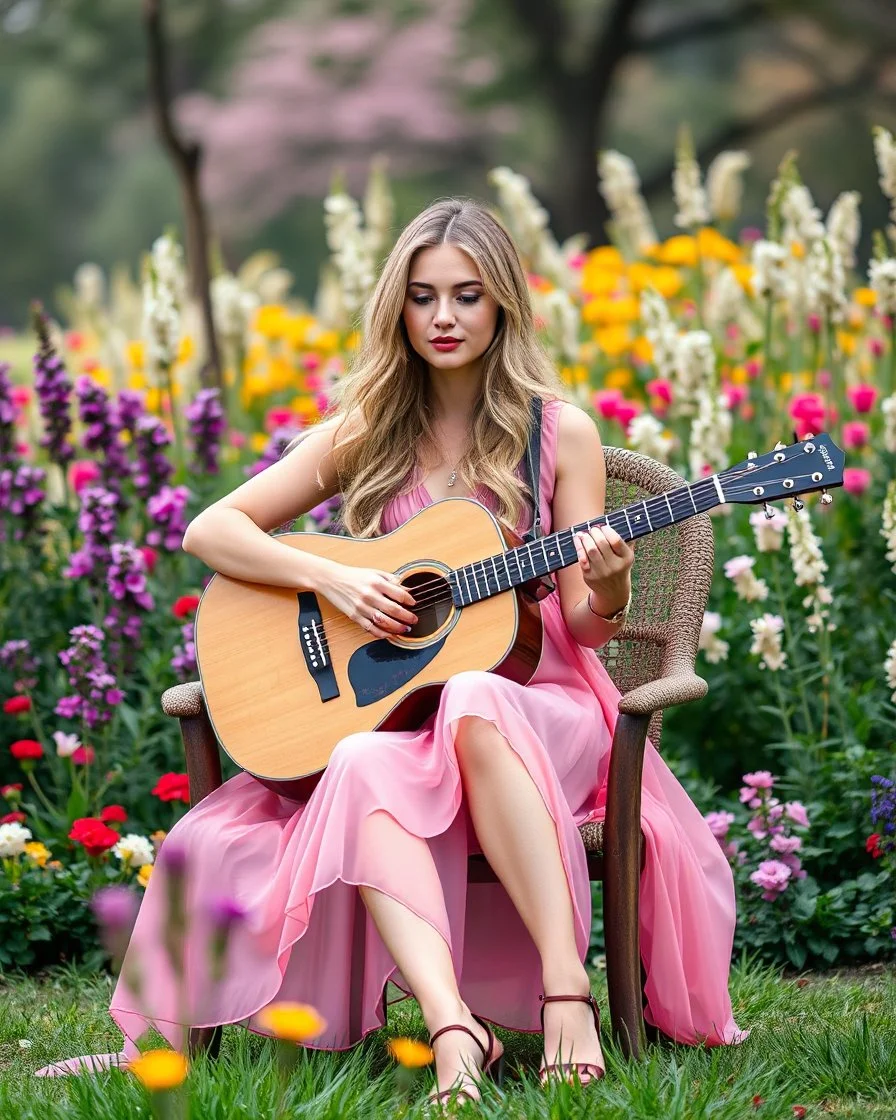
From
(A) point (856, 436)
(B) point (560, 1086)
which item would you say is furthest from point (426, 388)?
(A) point (856, 436)

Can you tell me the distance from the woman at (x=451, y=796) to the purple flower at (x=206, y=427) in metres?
1.31

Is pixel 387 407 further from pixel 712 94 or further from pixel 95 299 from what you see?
pixel 712 94

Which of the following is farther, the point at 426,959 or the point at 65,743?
the point at 65,743

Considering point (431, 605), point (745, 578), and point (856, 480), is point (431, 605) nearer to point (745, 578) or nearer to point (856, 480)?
point (745, 578)

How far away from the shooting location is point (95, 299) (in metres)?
8.05

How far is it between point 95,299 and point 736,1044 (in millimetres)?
5967

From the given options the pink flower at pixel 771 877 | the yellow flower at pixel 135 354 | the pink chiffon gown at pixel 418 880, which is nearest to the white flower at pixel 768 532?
the pink flower at pixel 771 877

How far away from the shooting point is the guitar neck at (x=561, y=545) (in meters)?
2.82

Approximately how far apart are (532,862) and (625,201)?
4.43 meters

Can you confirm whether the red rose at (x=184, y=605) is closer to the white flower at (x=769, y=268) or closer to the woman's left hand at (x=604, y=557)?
the woman's left hand at (x=604, y=557)

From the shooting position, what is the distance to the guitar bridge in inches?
119

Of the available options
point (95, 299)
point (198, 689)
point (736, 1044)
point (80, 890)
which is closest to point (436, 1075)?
point (736, 1044)

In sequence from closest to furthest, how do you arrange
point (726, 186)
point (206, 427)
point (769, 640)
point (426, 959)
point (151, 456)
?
point (426, 959) → point (769, 640) → point (151, 456) → point (206, 427) → point (726, 186)

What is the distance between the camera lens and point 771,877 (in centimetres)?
368
